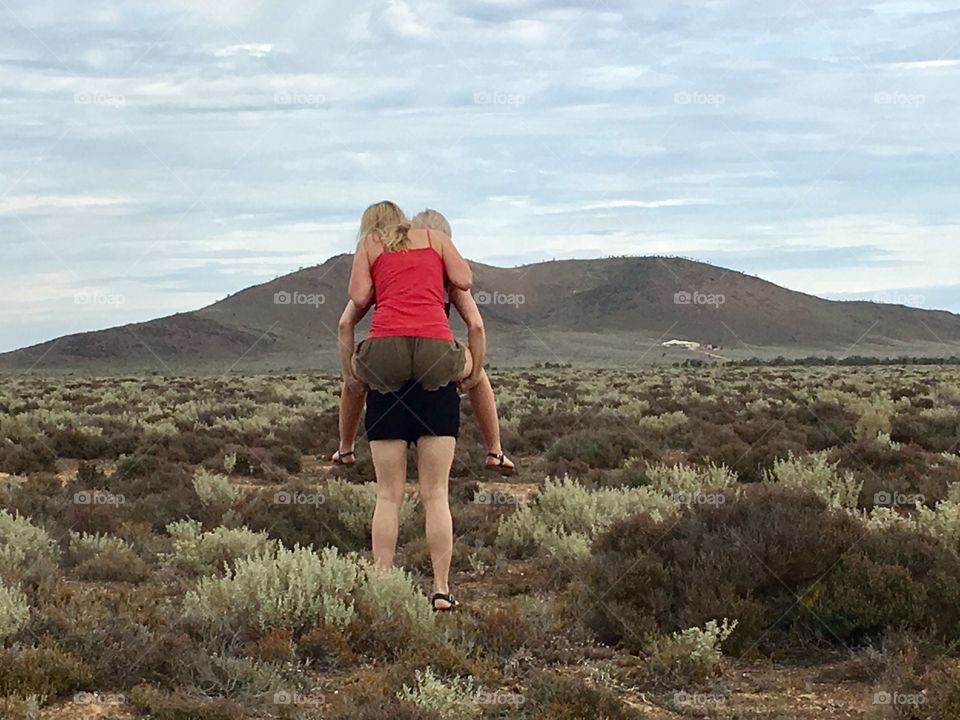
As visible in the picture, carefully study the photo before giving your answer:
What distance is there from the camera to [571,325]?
136500 millimetres

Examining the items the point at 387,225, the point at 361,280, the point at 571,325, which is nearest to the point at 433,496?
the point at 361,280

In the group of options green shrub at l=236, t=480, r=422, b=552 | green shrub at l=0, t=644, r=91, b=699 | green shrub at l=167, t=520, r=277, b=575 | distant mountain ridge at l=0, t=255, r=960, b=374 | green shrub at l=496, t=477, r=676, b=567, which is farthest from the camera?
distant mountain ridge at l=0, t=255, r=960, b=374

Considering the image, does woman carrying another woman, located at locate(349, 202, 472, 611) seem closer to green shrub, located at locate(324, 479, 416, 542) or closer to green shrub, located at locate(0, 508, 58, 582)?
green shrub, located at locate(0, 508, 58, 582)

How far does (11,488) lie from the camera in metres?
10.1

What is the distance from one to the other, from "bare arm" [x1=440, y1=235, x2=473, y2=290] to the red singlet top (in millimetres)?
44

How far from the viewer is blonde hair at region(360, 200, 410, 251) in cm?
540

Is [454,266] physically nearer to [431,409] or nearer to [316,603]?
[431,409]

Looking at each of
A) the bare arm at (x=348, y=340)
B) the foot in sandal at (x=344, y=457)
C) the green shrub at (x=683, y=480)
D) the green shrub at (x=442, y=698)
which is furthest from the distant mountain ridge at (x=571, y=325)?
the green shrub at (x=442, y=698)

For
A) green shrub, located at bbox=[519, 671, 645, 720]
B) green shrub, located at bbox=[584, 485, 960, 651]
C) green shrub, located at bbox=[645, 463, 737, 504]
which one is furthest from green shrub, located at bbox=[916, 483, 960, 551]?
green shrub, located at bbox=[519, 671, 645, 720]

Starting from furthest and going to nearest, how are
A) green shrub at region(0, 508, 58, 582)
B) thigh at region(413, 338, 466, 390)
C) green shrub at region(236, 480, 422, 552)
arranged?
1. green shrub at region(236, 480, 422, 552)
2. green shrub at region(0, 508, 58, 582)
3. thigh at region(413, 338, 466, 390)

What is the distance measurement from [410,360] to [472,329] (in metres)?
0.35

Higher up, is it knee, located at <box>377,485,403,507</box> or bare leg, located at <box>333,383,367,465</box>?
bare leg, located at <box>333,383,367,465</box>

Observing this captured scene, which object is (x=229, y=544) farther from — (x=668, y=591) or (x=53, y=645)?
(x=668, y=591)

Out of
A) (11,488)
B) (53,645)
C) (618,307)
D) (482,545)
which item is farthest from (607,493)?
(618,307)
